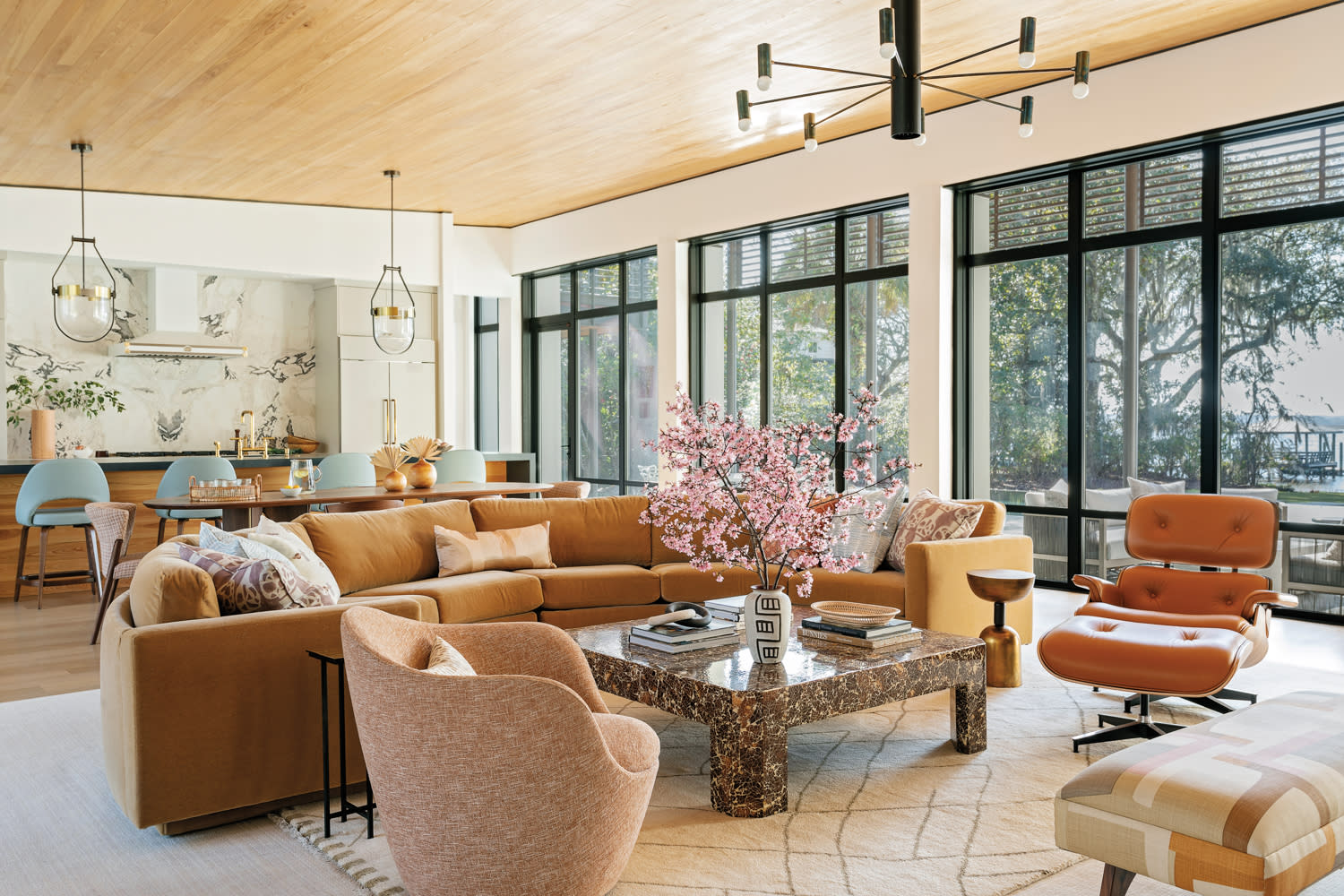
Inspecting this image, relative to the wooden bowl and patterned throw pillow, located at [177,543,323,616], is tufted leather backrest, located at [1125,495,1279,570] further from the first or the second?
patterned throw pillow, located at [177,543,323,616]

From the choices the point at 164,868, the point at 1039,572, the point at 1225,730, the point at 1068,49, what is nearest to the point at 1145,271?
the point at 1068,49

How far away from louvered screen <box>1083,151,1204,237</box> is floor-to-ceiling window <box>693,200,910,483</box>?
1245 millimetres

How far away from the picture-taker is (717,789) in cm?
311

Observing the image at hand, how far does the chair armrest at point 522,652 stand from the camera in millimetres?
2850

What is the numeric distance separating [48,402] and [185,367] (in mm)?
1133

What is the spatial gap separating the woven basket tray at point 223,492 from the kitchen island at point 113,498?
0.80m

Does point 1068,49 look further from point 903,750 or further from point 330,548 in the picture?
point 330,548

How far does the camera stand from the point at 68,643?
560 centimetres

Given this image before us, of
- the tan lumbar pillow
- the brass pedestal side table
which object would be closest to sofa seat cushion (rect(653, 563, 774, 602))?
the tan lumbar pillow

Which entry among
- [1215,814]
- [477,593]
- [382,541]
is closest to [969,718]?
[1215,814]

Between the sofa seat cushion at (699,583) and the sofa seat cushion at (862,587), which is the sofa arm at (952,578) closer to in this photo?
the sofa seat cushion at (862,587)

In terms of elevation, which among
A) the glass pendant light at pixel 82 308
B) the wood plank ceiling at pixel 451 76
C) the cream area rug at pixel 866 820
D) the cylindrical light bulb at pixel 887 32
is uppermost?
the wood plank ceiling at pixel 451 76

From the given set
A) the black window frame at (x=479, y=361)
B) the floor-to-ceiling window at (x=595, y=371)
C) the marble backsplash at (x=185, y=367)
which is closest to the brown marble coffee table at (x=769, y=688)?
the floor-to-ceiling window at (x=595, y=371)

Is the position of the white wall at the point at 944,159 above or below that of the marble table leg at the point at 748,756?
above
